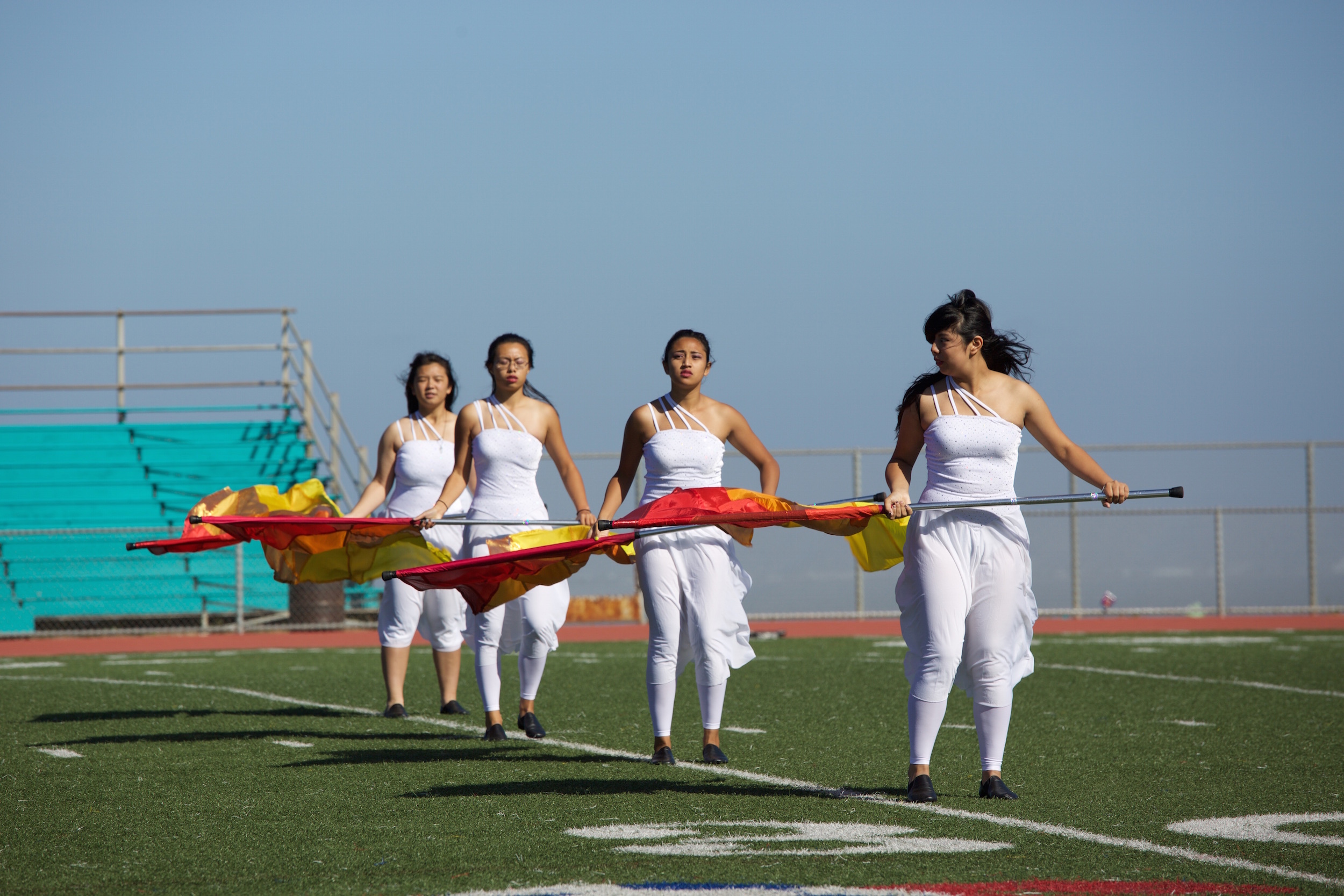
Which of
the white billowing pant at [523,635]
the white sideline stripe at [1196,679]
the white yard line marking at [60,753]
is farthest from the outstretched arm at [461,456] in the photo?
the white sideline stripe at [1196,679]

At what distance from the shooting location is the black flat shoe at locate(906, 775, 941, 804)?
6.08 metres

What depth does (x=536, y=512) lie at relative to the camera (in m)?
8.48

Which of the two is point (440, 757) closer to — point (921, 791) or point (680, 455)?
point (680, 455)

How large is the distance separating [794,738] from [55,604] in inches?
618

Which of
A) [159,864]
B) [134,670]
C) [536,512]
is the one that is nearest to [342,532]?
[536,512]

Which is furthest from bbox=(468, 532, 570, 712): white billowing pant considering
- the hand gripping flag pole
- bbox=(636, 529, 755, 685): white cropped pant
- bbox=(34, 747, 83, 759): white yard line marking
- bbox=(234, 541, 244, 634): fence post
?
bbox=(234, 541, 244, 634): fence post

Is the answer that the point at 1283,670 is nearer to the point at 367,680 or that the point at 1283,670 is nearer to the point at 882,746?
the point at 882,746

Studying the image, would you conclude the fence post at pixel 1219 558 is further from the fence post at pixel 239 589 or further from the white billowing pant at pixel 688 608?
the white billowing pant at pixel 688 608

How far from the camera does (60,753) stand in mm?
8102

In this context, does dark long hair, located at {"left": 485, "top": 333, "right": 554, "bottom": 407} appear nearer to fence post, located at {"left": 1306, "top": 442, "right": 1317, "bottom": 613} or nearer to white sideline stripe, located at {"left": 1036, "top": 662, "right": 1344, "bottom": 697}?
white sideline stripe, located at {"left": 1036, "top": 662, "right": 1344, "bottom": 697}

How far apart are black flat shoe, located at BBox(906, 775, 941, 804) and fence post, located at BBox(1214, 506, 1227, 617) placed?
1684cm

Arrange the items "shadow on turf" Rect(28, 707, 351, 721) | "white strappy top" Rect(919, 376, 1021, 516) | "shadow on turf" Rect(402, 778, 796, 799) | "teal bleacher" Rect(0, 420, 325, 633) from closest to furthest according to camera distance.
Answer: "white strappy top" Rect(919, 376, 1021, 516) < "shadow on turf" Rect(402, 778, 796, 799) < "shadow on turf" Rect(28, 707, 351, 721) < "teal bleacher" Rect(0, 420, 325, 633)

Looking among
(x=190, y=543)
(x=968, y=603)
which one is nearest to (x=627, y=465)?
(x=968, y=603)

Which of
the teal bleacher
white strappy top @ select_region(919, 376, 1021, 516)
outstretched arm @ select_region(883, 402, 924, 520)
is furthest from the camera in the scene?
the teal bleacher
